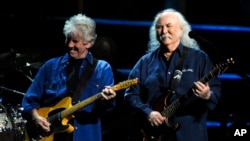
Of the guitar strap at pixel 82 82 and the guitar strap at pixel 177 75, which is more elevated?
the guitar strap at pixel 177 75

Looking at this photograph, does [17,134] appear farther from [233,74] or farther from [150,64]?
[233,74]

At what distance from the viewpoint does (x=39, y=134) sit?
4.43 meters

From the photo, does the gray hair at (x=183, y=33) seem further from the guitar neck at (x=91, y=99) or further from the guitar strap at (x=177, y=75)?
the guitar neck at (x=91, y=99)

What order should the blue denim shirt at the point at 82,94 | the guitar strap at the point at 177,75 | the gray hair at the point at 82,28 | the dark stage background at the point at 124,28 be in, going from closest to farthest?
the guitar strap at the point at 177,75, the blue denim shirt at the point at 82,94, the gray hair at the point at 82,28, the dark stage background at the point at 124,28

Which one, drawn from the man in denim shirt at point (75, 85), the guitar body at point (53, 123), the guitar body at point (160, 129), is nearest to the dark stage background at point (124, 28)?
the man in denim shirt at point (75, 85)

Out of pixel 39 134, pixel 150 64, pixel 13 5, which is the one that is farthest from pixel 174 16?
pixel 13 5

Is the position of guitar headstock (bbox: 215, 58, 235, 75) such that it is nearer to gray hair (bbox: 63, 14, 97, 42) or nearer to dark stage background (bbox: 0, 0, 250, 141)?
gray hair (bbox: 63, 14, 97, 42)

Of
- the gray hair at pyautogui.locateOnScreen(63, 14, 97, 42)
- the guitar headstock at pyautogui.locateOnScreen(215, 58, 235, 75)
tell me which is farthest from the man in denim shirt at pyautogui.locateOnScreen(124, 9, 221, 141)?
the gray hair at pyautogui.locateOnScreen(63, 14, 97, 42)

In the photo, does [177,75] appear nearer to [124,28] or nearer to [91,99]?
[91,99]

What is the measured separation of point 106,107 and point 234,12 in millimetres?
3165

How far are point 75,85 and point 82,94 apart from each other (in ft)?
0.34

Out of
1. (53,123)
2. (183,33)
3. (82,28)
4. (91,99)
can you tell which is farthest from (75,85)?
(183,33)

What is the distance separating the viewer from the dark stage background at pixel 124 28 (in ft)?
20.6

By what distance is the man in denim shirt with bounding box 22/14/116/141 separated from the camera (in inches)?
167
